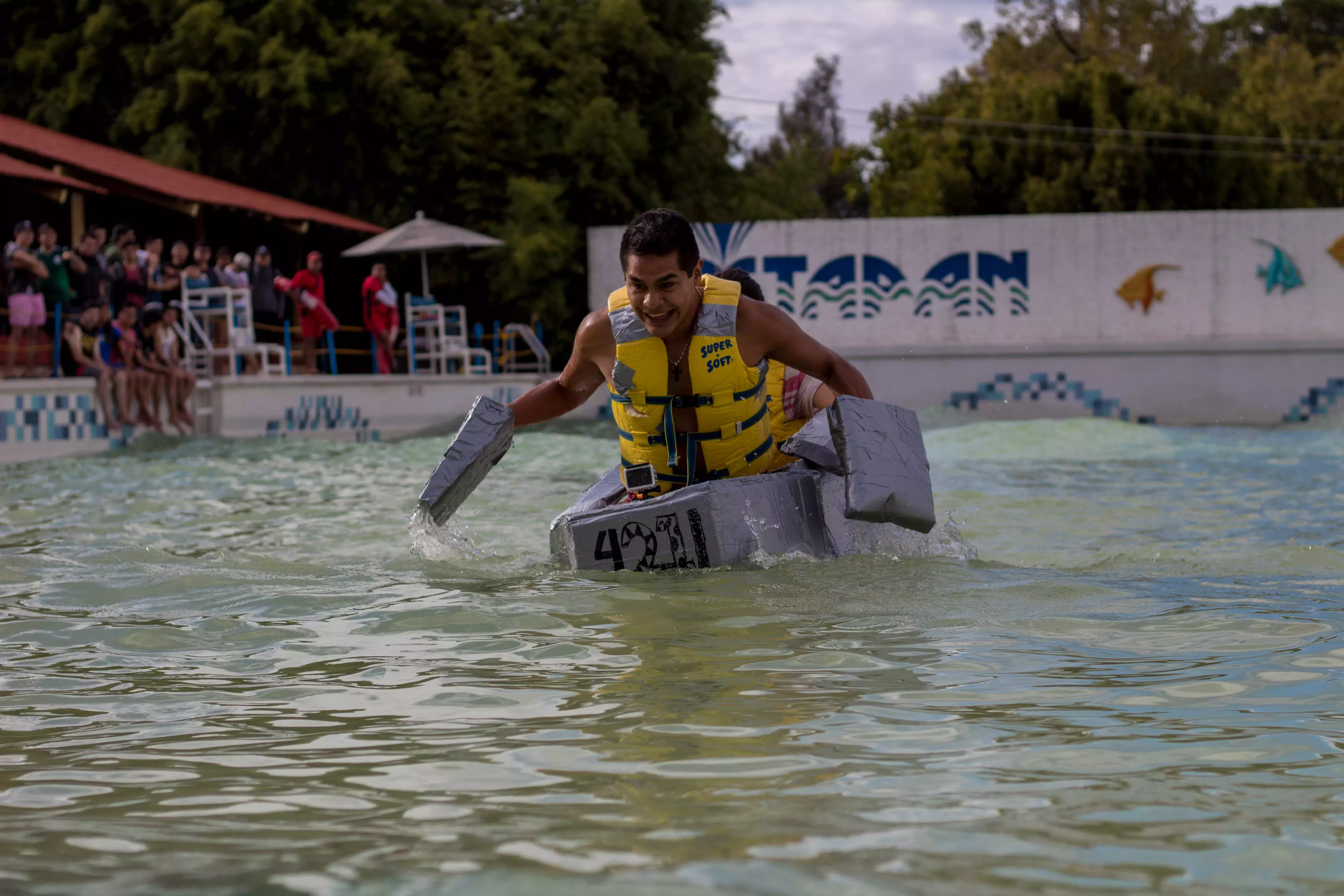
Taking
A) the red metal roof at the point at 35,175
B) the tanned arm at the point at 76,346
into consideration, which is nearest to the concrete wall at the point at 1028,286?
the red metal roof at the point at 35,175

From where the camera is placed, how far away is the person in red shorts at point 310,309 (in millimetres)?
17031

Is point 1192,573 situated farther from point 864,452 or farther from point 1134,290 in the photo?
point 1134,290

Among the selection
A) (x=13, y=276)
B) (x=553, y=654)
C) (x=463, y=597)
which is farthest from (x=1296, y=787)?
(x=13, y=276)

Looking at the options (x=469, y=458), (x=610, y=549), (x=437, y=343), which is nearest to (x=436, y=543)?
(x=469, y=458)

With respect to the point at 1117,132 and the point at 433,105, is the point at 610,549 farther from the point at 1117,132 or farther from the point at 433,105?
the point at 1117,132

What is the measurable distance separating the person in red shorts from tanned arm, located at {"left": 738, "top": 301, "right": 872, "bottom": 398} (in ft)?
39.5

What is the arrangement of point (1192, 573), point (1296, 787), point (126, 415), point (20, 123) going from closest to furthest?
point (1296, 787), point (1192, 573), point (126, 415), point (20, 123)

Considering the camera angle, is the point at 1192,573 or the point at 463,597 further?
the point at 1192,573

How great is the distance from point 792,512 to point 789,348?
66 centimetres

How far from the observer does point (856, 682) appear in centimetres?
379

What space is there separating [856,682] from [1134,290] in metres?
19.3

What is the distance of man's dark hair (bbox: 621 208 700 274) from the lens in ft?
17.3

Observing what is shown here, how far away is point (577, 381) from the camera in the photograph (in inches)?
240

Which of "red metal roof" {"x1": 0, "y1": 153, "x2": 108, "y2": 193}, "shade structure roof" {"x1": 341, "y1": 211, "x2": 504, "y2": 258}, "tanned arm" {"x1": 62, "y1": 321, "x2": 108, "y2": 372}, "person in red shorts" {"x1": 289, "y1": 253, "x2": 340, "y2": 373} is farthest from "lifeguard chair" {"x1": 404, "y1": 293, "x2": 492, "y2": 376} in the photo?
"tanned arm" {"x1": 62, "y1": 321, "x2": 108, "y2": 372}
